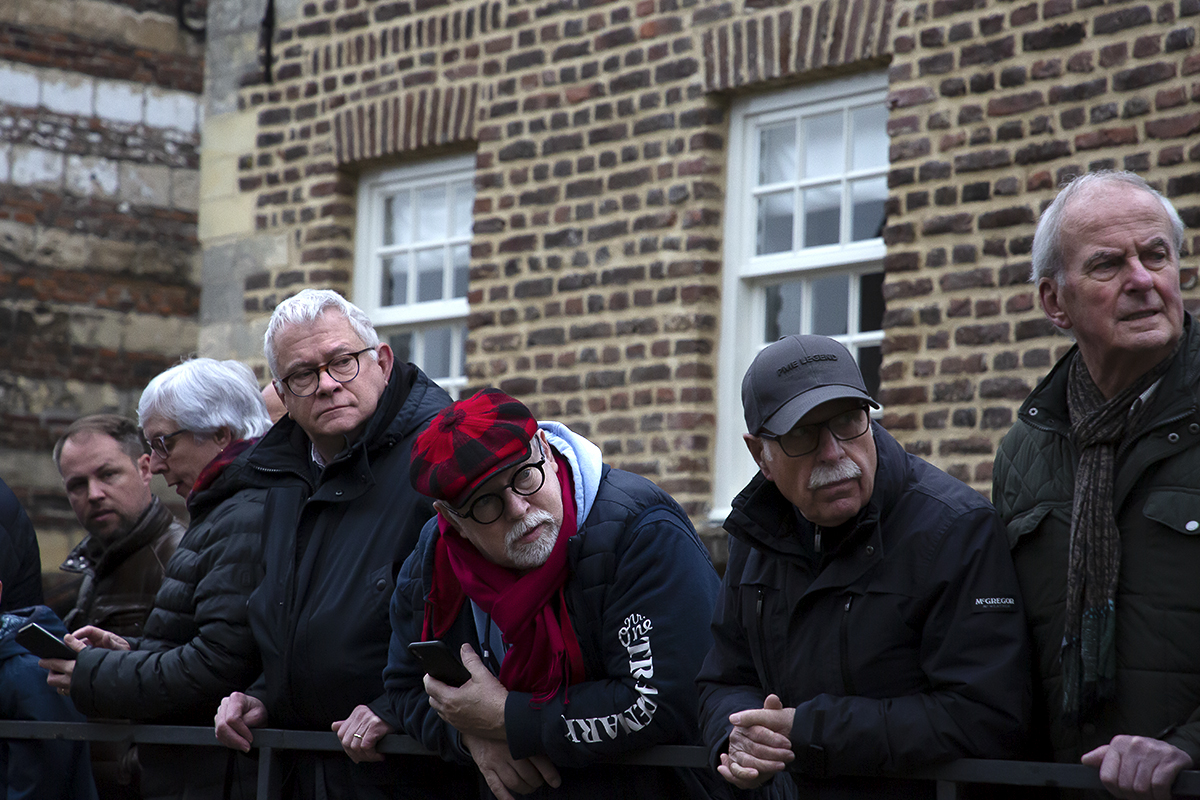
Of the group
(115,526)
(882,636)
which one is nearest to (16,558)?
(115,526)

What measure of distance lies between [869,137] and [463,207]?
→ 2.42 m

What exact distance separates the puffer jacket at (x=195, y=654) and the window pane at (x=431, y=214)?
415cm

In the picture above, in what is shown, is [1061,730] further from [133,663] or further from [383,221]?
[383,221]

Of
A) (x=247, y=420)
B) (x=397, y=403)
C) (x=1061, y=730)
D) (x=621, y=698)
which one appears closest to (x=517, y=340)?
(x=247, y=420)

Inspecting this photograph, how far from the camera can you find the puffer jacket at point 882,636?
238 cm

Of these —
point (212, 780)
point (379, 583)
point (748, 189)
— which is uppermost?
point (748, 189)

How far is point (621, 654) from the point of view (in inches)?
109

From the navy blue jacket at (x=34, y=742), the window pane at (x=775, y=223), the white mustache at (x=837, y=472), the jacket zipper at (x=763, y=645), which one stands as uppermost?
the window pane at (x=775, y=223)

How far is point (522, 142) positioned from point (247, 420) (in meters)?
3.32

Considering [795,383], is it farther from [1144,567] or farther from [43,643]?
[43,643]

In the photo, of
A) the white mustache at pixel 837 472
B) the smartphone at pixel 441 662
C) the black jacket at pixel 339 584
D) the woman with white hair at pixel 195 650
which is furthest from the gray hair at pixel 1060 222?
the woman with white hair at pixel 195 650

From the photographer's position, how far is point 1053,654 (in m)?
2.40

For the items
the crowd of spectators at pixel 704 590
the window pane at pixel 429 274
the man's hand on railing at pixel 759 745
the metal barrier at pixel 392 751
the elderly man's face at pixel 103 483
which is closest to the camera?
the metal barrier at pixel 392 751

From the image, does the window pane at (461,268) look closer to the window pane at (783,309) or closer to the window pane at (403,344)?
the window pane at (403,344)
